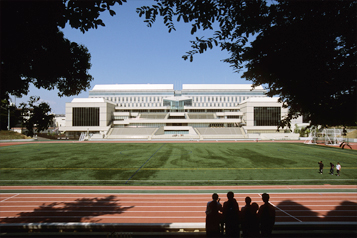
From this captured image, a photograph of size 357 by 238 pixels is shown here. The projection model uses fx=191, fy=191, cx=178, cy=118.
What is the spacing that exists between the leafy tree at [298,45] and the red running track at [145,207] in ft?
23.9

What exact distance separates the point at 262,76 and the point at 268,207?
→ 11.7 ft

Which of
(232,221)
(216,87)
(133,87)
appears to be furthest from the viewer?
(133,87)

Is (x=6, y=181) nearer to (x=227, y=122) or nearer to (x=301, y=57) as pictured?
(x=301, y=57)

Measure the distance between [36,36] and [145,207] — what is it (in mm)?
9346

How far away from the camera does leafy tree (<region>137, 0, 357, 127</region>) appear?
3830 millimetres

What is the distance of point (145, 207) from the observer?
10.7 m

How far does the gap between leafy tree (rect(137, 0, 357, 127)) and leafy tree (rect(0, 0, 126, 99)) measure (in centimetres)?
141

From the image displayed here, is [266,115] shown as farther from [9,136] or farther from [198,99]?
[9,136]

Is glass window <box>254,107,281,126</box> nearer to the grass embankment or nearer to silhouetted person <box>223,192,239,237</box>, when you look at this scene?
silhouetted person <box>223,192,239,237</box>

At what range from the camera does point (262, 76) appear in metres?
4.52

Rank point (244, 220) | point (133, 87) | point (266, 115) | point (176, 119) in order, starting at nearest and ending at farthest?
point (244, 220)
point (266, 115)
point (176, 119)
point (133, 87)

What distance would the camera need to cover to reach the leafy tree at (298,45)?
12.6 feet

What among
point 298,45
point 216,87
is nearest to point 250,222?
point 298,45

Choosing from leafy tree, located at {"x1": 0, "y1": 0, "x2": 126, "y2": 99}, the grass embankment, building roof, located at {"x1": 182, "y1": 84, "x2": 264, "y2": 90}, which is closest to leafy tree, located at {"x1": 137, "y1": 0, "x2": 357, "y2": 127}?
leafy tree, located at {"x1": 0, "y1": 0, "x2": 126, "y2": 99}
